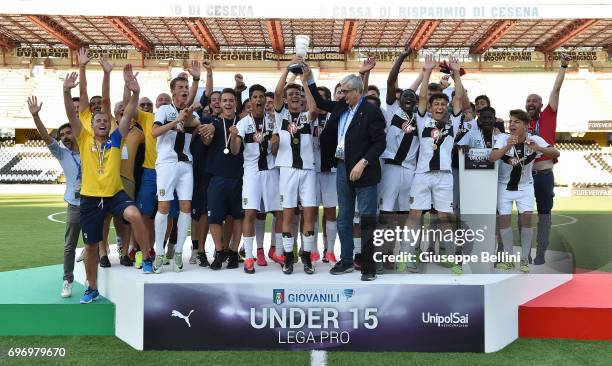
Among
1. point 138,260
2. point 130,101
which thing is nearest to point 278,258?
point 138,260

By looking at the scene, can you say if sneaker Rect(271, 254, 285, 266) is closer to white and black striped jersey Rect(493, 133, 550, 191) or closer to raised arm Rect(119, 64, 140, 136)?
raised arm Rect(119, 64, 140, 136)

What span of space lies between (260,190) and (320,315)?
1.52m

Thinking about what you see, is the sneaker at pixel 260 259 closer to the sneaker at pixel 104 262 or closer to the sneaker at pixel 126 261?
the sneaker at pixel 126 261

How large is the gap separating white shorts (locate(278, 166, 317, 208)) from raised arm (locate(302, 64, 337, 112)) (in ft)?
1.98

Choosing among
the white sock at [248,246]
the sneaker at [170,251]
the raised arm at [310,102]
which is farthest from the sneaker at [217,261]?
the raised arm at [310,102]

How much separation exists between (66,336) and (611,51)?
4251 cm

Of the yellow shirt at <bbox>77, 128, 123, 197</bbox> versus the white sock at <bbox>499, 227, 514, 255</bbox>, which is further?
the white sock at <bbox>499, 227, 514, 255</bbox>

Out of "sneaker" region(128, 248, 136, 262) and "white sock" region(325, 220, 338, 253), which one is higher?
"white sock" region(325, 220, 338, 253)

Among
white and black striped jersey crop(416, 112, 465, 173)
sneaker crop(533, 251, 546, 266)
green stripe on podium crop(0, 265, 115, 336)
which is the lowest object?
green stripe on podium crop(0, 265, 115, 336)

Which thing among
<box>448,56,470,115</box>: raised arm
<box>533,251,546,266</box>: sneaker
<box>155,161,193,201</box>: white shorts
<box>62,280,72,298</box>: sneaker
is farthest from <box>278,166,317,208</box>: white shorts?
<box>533,251,546,266</box>: sneaker

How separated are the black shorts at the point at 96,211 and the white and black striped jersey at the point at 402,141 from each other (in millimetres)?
2443

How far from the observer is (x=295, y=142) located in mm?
5305

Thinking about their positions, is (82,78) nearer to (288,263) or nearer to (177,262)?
(177,262)

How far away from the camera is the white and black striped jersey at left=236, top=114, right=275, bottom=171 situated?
5.40 meters
